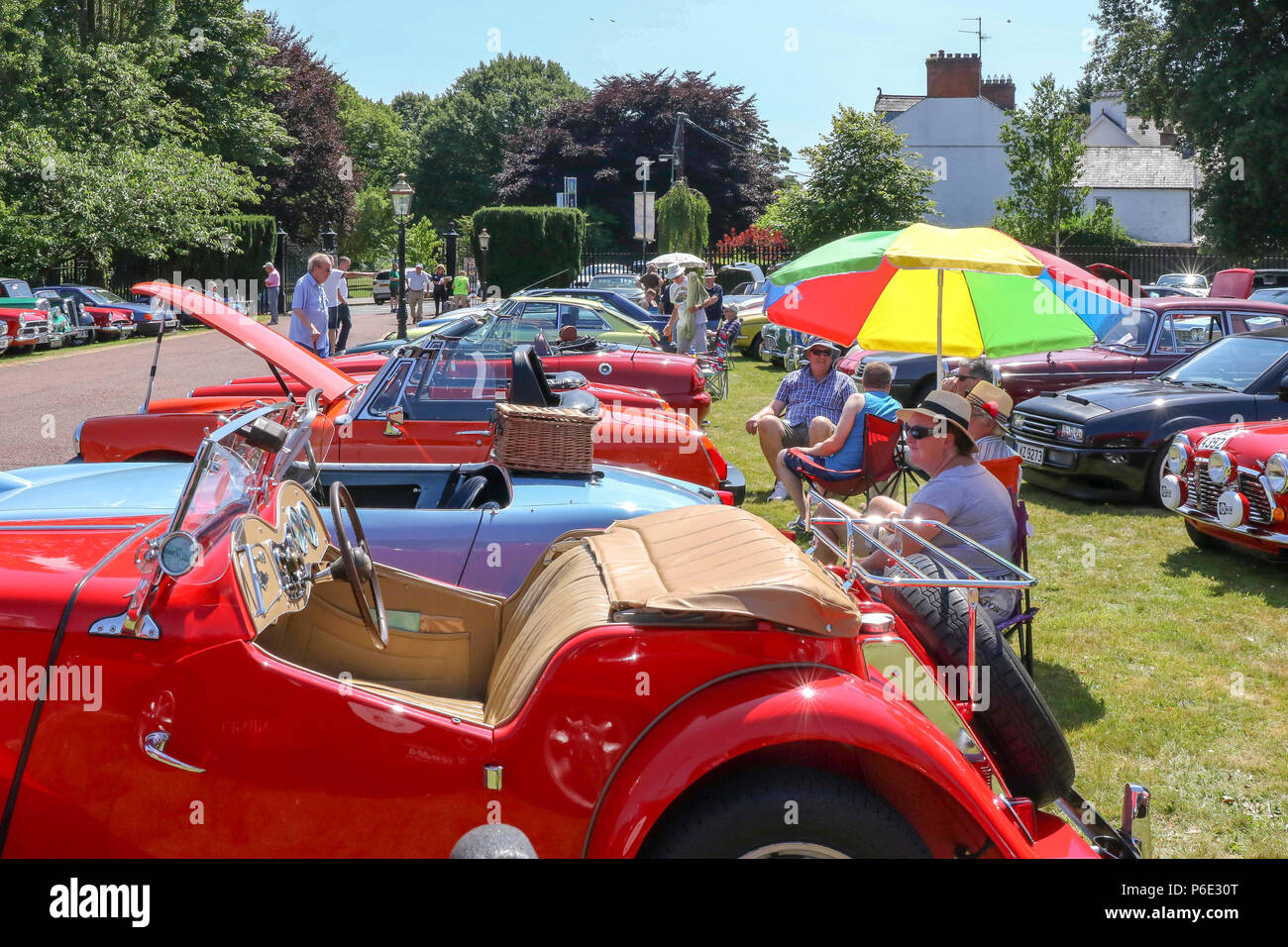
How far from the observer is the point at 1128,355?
41.0 ft

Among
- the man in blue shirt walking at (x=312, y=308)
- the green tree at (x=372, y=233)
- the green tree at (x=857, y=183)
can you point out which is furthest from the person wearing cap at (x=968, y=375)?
the green tree at (x=372, y=233)

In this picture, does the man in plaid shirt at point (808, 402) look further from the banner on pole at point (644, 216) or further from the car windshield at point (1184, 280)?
the car windshield at point (1184, 280)

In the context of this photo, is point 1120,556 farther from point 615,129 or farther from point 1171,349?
point 615,129

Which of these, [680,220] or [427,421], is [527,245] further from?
[427,421]

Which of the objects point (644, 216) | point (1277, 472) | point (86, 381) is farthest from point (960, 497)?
point (644, 216)

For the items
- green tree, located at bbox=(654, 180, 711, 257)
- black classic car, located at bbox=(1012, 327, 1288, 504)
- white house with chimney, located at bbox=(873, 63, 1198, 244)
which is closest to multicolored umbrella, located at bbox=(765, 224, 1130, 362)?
black classic car, located at bbox=(1012, 327, 1288, 504)

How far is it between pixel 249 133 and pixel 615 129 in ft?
63.5

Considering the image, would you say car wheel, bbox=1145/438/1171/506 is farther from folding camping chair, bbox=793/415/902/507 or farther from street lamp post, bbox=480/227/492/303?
street lamp post, bbox=480/227/492/303

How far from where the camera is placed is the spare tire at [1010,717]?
11.4 feet

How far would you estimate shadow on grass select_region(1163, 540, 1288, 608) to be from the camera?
24.3 feet

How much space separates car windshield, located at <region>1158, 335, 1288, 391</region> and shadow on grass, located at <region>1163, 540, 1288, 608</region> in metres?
2.25

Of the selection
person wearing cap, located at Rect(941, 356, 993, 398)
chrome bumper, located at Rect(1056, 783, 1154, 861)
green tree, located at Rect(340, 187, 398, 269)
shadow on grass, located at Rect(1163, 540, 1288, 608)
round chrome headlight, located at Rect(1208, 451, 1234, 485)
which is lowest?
shadow on grass, located at Rect(1163, 540, 1288, 608)

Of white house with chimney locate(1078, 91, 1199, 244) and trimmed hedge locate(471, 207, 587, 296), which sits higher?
white house with chimney locate(1078, 91, 1199, 244)

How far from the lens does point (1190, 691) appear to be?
5.68 m
